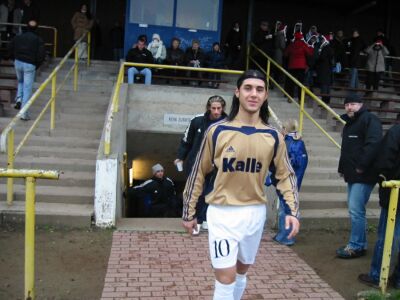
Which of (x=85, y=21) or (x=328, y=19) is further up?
(x=328, y=19)

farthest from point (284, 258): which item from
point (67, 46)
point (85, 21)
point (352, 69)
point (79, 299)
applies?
point (67, 46)

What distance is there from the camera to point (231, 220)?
10.3ft

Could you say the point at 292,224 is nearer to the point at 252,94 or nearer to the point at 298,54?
the point at 252,94

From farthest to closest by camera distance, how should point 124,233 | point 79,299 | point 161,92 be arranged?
point 161,92 < point 124,233 < point 79,299

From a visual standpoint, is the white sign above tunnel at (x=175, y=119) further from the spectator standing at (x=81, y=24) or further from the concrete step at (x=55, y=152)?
the spectator standing at (x=81, y=24)

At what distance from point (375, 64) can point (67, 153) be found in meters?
8.60

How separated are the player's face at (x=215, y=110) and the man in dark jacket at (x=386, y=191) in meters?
2.03

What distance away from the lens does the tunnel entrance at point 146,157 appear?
8633 millimetres

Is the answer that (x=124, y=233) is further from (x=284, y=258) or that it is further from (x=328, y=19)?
(x=328, y=19)

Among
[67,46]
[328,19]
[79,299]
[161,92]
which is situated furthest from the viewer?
[328,19]

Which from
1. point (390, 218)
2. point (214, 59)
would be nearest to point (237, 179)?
point (390, 218)

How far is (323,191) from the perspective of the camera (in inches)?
296

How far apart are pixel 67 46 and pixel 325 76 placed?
767 cm

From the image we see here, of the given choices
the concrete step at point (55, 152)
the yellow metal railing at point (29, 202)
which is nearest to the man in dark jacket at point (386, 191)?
the yellow metal railing at point (29, 202)
